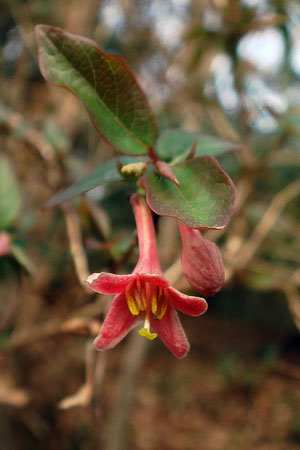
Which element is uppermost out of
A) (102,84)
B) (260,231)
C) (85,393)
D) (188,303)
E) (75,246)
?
(102,84)

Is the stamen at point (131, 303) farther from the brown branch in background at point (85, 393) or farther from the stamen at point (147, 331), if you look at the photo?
the brown branch in background at point (85, 393)

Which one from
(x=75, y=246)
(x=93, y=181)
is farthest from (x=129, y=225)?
(x=93, y=181)

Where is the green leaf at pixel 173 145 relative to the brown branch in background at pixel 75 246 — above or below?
above

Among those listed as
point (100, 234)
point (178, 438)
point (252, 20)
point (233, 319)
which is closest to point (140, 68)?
point (252, 20)

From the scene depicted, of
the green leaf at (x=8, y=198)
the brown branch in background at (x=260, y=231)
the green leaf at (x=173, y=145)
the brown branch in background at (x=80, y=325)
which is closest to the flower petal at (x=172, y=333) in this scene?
the green leaf at (x=173, y=145)

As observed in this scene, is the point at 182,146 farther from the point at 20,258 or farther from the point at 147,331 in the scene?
the point at 20,258

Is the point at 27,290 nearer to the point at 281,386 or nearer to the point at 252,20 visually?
the point at 252,20

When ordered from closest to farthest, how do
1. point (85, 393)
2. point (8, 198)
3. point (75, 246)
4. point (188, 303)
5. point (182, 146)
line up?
point (188, 303) → point (182, 146) → point (85, 393) → point (8, 198) → point (75, 246)
